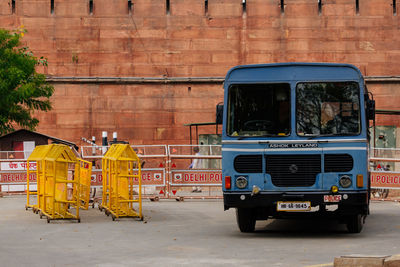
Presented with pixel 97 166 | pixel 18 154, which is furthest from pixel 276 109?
pixel 18 154

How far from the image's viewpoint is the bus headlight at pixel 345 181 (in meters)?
13.1

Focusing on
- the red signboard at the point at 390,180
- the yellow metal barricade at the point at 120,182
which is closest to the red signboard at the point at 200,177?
the red signboard at the point at 390,180

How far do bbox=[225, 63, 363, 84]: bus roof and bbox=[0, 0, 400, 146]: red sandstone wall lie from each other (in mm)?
23411

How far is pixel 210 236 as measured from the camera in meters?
13.7

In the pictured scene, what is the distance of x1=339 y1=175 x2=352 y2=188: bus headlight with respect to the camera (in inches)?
517

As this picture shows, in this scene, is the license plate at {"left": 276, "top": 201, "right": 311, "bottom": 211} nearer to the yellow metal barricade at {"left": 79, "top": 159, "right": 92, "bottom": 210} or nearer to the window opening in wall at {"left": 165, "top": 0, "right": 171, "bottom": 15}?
the yellow metal barricade at {"left": 79, "top": 159, "right": 92, "bottom": 210}

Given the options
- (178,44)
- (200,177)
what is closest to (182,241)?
(200,177)

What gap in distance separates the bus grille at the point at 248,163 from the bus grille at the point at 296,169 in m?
0.18

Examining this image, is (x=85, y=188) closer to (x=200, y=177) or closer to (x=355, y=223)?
(x=200, y=177)

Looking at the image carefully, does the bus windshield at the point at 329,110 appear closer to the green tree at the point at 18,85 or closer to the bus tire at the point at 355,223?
the bus tire at the point at 355,223

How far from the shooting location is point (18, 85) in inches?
1383

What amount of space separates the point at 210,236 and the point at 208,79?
A: 23918 millimetres

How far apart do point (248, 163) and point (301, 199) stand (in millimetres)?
953

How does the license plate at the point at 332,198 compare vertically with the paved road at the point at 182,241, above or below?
above
